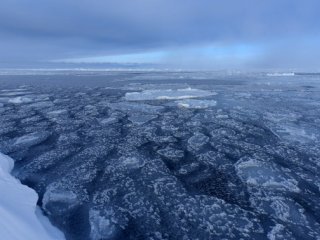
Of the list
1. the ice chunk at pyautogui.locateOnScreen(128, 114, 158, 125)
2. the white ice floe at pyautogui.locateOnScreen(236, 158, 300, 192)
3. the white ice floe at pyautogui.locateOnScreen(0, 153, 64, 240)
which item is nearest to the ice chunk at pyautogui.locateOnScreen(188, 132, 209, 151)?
the white ice floe at pyautogui.locateOnScreen(236, 158, 300, 192)

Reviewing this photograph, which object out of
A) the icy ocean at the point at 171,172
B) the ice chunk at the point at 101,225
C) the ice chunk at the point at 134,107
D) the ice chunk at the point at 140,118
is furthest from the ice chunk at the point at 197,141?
the ice chunk at the point at 134,107

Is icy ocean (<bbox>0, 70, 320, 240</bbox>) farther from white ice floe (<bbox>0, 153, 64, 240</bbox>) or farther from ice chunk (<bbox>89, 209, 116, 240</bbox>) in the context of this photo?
white ice floe (<bbox>0, 153, 64, 240</bbox>)

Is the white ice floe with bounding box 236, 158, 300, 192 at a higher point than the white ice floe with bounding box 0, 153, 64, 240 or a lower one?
lower

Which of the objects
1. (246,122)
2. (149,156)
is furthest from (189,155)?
(246,122)

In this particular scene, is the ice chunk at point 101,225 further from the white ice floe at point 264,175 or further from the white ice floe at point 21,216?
the white ice floe at point 264,175

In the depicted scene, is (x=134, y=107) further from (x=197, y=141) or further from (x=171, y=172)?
(x=171, y=172)
